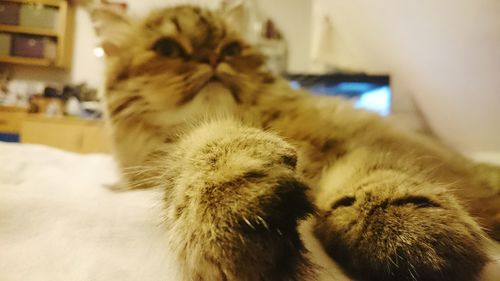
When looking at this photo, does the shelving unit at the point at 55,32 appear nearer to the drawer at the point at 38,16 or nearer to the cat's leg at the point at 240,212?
the drawer at the point at 38,16

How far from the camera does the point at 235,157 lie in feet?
1.36

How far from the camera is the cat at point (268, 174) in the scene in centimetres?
36

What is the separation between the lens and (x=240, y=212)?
1.18 feet

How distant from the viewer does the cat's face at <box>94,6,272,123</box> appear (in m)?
0.90

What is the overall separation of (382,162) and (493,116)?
84 centimetres

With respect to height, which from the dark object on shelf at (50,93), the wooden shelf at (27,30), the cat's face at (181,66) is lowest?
the dark object on shelf at (50,93)

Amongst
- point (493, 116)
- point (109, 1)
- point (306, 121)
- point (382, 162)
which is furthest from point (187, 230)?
point (109, 1)

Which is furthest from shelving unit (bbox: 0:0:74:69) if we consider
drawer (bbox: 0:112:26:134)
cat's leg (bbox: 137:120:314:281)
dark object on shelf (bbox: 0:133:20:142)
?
cat's leg (bbox: 137:120:314:281)

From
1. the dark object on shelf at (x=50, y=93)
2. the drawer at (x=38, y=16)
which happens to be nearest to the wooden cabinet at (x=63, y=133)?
the dark object on shelf at (x=50, y=93)

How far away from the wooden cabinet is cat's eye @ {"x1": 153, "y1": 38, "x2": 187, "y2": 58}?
2.59 meters

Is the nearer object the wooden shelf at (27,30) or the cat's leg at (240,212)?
the cat's leg at (240,212)

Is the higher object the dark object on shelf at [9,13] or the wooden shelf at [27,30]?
the dark object on shelf at [9,13]

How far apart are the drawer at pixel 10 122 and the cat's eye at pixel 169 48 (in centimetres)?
327

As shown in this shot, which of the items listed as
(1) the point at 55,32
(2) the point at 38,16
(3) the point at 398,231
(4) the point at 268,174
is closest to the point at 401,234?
(3) the point at 398,231
